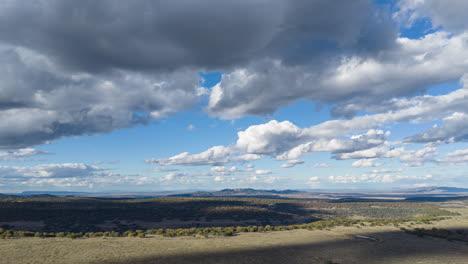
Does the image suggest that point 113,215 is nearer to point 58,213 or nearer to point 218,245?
point 58,213

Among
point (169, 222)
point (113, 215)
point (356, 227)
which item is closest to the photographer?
point (356, 227)

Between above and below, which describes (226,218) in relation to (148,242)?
below

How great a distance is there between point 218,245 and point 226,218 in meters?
62.8

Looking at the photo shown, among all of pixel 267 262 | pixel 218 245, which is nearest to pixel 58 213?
pixel 218 245

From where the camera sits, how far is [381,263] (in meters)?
30.6

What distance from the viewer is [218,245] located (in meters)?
38.0

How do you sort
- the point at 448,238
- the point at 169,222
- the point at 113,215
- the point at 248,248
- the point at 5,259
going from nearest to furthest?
1. the point at 5,259
2. the point at 248,248
3. the point at 448,238
4. the point at 169,222
5. the point at 113,215

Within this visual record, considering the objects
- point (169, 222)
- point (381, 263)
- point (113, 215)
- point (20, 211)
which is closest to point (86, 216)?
point (113, 215)

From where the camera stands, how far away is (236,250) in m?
35.3

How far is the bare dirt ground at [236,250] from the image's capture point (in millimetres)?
29984

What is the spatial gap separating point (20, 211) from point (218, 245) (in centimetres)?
8542

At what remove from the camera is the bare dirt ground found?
29984mm

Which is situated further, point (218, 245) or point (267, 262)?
point (218, 245)

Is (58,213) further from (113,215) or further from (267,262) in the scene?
(267,262)
